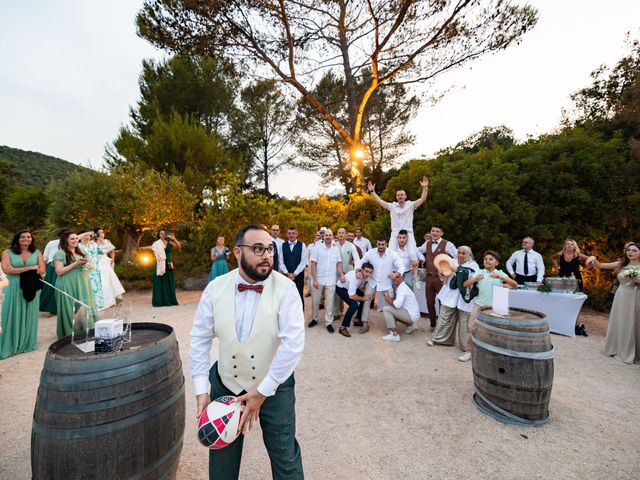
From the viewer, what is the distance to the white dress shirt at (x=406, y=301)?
596 cm

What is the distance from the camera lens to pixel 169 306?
8.42 meters

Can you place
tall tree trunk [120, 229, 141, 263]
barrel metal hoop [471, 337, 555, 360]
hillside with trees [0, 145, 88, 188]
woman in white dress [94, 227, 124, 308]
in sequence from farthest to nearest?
1. hillside with trees [0, 145, 88, 188]
2. tall tree trunk [120, 229, 141, 263]
3. woman in white dress [94, 227, 124, 308]
4. barrel metal hoop [471, 337, 555, 360]

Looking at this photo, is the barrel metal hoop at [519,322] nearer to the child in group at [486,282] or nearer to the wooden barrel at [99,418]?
the child in group at [486,282]

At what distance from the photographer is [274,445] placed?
188 cm

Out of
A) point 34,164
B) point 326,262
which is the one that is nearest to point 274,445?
point 326,262

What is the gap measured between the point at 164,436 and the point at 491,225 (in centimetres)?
873

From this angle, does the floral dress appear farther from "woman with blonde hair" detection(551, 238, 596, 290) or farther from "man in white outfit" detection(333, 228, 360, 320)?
"woman with blonde hair" detection(551, 238, 596, 290)

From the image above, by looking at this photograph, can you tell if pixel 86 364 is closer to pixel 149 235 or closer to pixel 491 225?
pixel 491 225

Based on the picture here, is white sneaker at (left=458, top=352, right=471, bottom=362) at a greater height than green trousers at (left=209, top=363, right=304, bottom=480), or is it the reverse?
green trousers at (left=209, top=363, right=304, bottom=480)

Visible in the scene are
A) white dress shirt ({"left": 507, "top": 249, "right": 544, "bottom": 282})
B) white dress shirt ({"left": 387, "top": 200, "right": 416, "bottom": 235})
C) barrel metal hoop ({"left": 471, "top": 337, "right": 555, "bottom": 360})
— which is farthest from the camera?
white dress shirt ({"left": 387, "top": 200, "right": 416, "bottom": 235})

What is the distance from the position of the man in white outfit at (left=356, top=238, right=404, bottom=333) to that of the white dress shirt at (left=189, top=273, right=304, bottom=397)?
14.8 feet

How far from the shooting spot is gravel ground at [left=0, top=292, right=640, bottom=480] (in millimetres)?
2672

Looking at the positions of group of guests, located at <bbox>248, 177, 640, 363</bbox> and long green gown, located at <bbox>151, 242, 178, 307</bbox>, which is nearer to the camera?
group of guests, located at <bbox>248, 177, 640, 363</bbox>

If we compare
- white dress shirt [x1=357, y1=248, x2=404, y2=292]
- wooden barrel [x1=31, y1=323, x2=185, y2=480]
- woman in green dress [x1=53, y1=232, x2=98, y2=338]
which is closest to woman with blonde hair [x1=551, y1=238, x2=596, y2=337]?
white dress shirt [x1=357, y1=248, x2=404, y2=292]
